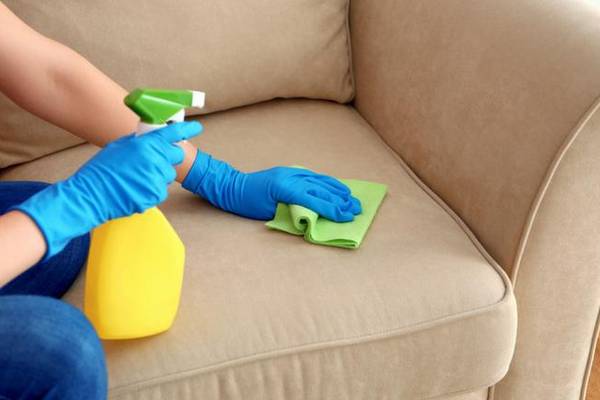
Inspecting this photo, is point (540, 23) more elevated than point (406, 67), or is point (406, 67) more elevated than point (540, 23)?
point (540, 23)

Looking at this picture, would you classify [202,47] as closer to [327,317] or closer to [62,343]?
[327,317]

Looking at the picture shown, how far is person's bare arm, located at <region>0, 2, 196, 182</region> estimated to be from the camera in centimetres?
120

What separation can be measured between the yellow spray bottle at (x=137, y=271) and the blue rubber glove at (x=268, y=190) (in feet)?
0.75

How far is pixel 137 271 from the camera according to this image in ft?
3.27

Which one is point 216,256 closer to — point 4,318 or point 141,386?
point 141,386

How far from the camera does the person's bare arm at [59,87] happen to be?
120 cm

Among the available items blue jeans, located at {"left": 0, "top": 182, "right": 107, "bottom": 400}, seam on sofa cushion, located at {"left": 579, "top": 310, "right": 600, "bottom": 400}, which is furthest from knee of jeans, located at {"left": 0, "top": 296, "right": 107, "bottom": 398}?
seam on sofa cushion, located at {"left": 579, "top": 310, "right": 600, "bottom": 400}

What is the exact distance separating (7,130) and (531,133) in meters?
0.88

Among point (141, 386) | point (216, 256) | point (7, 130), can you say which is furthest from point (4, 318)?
point (7, 130)

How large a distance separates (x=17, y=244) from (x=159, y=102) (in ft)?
0.77

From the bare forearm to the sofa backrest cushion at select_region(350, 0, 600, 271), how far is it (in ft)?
2.15

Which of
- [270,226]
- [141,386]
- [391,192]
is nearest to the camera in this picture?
[141,386]

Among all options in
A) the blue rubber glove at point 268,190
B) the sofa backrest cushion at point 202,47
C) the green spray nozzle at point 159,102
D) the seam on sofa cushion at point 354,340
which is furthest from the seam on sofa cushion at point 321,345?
the sofa backrest cushion at point 202,47

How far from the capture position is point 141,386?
981 mm
